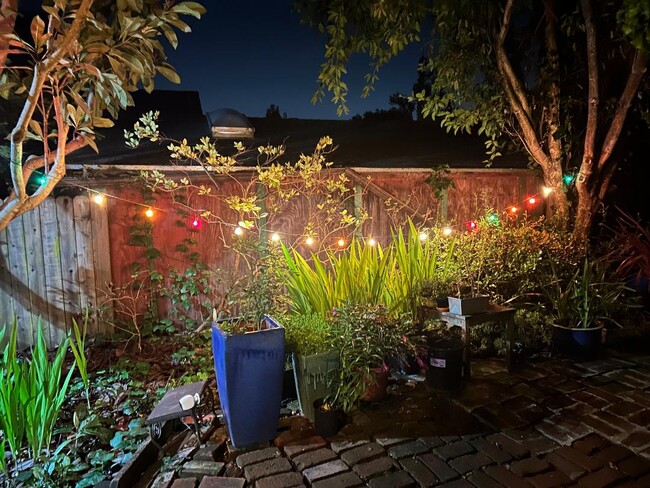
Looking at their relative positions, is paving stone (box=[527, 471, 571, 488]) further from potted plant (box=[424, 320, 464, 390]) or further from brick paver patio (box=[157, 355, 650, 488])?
potted plant (box=[424, 320, 464, 390])

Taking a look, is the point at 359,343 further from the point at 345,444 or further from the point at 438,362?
the point at 438,362

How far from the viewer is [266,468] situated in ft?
9.07

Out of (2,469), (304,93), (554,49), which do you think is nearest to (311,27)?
(304,93)

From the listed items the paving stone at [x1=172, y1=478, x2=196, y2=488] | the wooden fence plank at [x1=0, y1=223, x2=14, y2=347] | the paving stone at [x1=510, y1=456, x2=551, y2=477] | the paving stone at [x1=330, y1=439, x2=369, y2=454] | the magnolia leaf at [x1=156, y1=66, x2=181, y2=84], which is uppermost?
the magnolia leaf at [x1=156, y1=66, x2=181, y2=84]

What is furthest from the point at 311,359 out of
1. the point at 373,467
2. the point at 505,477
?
the point at 505,477

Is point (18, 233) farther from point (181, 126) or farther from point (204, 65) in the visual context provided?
point (204, 65)

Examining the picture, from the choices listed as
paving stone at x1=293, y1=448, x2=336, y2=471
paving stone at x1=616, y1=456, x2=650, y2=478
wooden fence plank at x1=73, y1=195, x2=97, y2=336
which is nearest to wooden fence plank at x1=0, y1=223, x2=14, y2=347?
wooden fence plank at x1=73, y1=195, x2=97, y2=336

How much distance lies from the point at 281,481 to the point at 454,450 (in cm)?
116

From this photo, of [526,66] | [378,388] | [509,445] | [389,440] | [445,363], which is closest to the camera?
[509,445]

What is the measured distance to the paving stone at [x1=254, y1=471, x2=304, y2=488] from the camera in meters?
2.60

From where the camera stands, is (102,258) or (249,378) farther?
(102,258)

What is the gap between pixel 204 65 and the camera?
28.0ft

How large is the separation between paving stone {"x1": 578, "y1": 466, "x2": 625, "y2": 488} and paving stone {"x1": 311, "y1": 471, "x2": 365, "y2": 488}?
1307 mm

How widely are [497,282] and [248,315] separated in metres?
2.70
